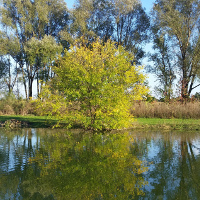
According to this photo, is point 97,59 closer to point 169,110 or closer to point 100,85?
point 100,85

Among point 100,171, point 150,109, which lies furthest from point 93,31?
point 100,171

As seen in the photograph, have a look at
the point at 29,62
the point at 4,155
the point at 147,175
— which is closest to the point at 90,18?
the point at 29,62

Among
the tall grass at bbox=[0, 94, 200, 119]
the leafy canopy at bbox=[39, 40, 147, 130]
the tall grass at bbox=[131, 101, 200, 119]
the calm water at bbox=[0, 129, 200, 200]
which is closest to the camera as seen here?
the calm water at bbox=[0, 129, 200, 200]

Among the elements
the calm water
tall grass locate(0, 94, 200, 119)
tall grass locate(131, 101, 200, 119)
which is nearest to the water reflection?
the calm water

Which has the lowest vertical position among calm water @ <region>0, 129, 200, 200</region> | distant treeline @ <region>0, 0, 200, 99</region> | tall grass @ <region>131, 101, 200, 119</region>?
calm water @ <region>0, 129, 200, 200</region>

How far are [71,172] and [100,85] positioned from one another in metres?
8.56

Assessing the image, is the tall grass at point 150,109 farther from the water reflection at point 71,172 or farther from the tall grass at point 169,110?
the water reflection at point 71,172

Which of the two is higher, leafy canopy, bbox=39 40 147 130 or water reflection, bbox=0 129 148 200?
leafy canopy, bbox=39 40 147 130

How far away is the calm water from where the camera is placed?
545 centimetres

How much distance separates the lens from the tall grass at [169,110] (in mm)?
22062

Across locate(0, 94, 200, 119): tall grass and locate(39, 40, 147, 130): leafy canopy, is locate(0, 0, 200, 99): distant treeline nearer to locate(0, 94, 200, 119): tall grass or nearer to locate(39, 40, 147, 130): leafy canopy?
locate(0, 94, 200, 119): tall grass

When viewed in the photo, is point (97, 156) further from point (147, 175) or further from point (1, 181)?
point (1, 181)

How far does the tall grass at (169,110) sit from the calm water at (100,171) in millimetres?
11810

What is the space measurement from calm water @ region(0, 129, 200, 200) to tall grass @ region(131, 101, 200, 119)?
11810mm
